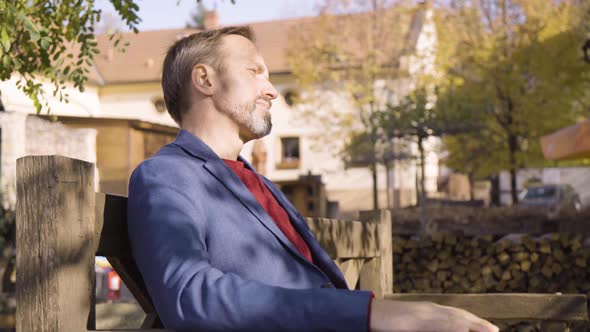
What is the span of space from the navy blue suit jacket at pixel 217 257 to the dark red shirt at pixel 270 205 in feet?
0.11

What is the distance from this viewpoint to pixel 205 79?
2.01 meters

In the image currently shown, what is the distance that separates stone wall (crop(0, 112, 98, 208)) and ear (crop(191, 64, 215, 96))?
10503 mm

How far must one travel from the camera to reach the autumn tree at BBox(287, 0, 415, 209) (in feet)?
92.2

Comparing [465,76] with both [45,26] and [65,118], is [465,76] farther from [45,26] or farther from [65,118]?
[45,26]

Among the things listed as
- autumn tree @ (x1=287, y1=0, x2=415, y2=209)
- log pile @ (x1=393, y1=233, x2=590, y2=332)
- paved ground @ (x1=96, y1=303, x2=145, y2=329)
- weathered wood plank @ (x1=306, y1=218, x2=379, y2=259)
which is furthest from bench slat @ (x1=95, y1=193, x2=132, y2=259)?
autumn tree @ (x1=287, y1=0, x2=415, y2=209)

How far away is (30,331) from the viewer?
4.97 feet

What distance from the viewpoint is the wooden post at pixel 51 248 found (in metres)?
1.52

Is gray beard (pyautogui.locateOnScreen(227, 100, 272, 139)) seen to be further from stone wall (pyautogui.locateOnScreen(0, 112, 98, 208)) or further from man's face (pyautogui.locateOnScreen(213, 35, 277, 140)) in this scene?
stone wall (pyautogui.locateOnScreen(0, 112, 98, 208))

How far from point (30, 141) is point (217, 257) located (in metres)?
14.5

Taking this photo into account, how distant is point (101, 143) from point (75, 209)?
59.8ft

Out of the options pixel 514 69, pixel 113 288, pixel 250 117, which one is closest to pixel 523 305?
pixel 250 117

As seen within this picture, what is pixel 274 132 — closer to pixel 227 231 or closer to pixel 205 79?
pixel 205 79

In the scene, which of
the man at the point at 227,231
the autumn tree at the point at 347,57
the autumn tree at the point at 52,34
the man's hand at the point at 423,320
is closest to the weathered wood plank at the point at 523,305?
the man at the point at 227,231

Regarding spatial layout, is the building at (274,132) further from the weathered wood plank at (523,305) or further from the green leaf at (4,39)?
the weathered wood plank at (523,305)
